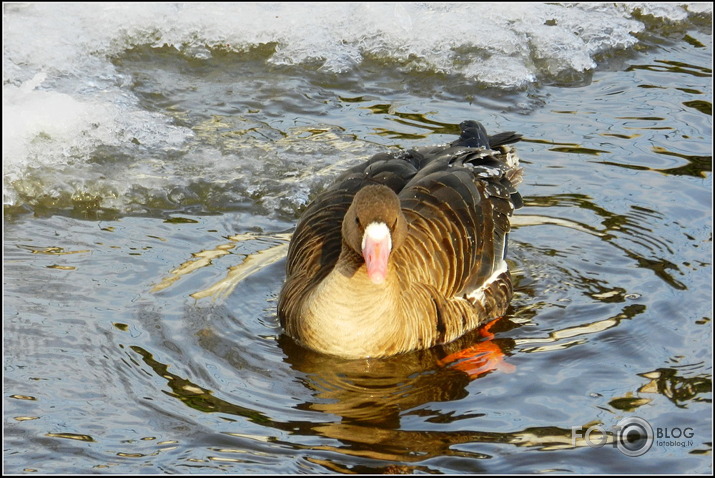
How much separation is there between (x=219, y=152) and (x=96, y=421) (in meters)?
4.23

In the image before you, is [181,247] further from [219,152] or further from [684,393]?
[684,393]

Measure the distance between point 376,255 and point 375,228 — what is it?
0.57 feet

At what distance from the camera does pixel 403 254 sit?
283 inches

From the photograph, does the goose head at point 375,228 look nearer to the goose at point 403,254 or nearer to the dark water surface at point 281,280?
the goose at point 403,254

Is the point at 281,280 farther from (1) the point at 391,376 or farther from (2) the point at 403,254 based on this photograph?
(1) the point at 391,376

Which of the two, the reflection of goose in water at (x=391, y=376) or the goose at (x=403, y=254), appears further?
the goose at (x=403, y=254)

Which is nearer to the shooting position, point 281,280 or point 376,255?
point 376,255

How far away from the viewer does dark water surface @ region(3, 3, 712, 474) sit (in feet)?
19.0

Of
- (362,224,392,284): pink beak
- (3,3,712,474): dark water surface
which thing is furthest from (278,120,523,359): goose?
(3,3,712,474): dark water surface

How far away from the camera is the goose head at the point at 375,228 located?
639cm

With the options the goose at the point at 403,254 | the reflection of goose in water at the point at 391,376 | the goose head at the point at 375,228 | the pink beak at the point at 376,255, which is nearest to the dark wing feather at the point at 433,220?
the goose at the point at 403,254

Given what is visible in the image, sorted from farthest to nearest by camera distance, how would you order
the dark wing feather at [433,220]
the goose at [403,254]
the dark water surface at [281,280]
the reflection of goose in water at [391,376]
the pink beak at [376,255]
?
the dark wing feather at [433,220] < the goose at [403,254] < the pink beak at [376,255] < the reflection of goose in water at [391,376] < the dark water surface at [281,280]

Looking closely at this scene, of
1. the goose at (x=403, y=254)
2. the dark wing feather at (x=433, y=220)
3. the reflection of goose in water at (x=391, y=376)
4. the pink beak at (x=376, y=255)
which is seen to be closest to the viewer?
the reflection of goose in water at (x=391, y=376)

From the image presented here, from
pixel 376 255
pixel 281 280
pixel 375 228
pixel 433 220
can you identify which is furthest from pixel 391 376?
pixel 281 280
